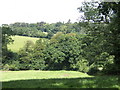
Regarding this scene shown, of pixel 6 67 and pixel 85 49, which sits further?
pixel 6 67

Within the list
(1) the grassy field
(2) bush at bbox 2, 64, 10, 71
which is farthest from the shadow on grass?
(2) bush at bbox 2, 64, 10, 71

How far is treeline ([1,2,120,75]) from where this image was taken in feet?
66.7

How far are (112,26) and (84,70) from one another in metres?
45.6

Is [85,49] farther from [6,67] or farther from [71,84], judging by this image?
[6,67]

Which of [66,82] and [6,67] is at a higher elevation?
[66,82]

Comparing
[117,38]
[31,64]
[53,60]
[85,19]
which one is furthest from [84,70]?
[117,38]

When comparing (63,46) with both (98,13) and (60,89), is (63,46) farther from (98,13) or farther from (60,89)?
(60,89)

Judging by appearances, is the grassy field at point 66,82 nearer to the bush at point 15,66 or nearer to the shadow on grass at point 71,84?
the shadow on grass at point 71,84

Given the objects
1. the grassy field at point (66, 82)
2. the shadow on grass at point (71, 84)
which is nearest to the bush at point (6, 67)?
the grassy field at point (66, 82)

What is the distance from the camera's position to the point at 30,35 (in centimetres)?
14712

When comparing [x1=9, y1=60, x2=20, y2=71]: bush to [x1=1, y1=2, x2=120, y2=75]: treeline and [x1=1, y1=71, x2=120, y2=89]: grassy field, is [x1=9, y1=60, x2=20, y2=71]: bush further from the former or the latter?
[x1=1, y1=71, x2=120, y2=89]: grassy field

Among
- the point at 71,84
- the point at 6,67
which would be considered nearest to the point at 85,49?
the point at 71,84

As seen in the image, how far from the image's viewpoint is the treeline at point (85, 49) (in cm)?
2033

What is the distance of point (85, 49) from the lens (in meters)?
→ 24.7
